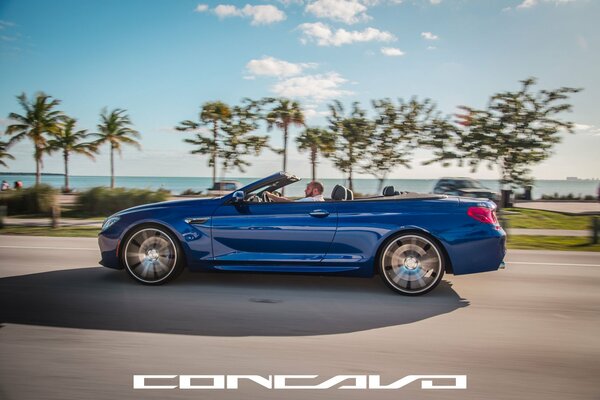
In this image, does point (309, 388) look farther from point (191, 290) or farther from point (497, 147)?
point (497, 147)

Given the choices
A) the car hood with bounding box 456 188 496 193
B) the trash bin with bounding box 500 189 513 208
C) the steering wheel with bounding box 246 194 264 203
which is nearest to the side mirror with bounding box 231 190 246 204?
the steering wheel with bounding box 246 194 264 203

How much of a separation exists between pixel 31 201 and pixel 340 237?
18061 mm

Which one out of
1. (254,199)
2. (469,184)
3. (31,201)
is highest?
(469,184)

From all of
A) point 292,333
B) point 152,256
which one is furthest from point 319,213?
point 152,256

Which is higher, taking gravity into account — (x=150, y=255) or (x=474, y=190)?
(x=474, y=190)

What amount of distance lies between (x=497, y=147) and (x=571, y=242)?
1336 centimetres

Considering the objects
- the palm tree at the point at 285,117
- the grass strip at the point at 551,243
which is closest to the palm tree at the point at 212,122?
the palm tree at the point at 285,117

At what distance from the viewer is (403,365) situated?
3.27m

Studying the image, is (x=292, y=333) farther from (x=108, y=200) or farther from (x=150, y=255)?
(x=108, y=200)

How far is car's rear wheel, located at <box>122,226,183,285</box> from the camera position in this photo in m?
5.41

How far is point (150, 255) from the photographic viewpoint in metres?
5.48

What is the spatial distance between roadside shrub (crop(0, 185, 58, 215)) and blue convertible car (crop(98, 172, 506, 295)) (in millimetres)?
15970

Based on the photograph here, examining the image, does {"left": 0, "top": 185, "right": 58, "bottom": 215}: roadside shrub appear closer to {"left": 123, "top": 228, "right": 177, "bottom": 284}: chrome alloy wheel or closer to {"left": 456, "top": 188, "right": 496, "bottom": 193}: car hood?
{"left": 123, "top": 228, "right": 177, "bottom": 284}: chrome alloy wheel

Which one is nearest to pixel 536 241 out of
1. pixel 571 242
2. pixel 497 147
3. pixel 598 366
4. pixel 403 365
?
pixel 571 242
